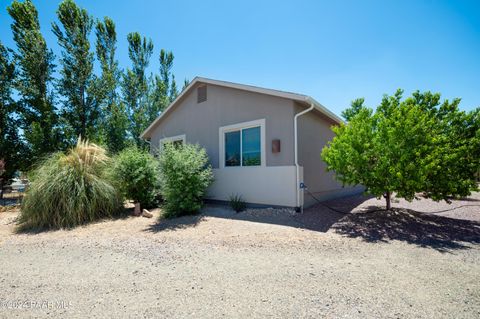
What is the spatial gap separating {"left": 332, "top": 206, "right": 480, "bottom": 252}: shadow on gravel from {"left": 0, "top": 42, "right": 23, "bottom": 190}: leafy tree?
17994 millimetres

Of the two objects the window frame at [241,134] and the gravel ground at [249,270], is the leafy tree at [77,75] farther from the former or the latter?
the gravel ground at [249,270]

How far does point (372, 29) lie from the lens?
8.05 meters

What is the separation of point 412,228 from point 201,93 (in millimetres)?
8326

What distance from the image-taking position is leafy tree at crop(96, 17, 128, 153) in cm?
1560

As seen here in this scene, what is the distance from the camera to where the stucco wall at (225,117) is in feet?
22.8

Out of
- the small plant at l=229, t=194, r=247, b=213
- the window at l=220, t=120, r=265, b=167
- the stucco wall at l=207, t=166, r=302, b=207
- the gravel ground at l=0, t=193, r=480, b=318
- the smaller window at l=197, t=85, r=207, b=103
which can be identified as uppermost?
the smaller window at l=197, t=85, r=207, b=103

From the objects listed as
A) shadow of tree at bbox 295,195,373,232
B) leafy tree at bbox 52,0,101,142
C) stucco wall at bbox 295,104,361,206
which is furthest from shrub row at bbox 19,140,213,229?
leafy tree at bbox 52,0,101,142

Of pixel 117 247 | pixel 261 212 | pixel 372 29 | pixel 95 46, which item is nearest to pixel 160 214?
pixel 117 247

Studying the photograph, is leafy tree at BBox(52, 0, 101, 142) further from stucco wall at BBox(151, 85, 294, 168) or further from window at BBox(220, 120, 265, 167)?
window at BBox(220, 120, 265, 167)

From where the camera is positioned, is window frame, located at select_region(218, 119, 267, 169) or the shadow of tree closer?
the shadow of tree

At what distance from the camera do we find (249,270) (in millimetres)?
3162

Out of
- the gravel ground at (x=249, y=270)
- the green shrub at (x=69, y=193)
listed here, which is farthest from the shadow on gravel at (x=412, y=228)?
the green shrub at (x=69, y=193)

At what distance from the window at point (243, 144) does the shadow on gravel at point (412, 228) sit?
3.28m

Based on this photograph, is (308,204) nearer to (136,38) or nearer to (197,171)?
(197,171)
